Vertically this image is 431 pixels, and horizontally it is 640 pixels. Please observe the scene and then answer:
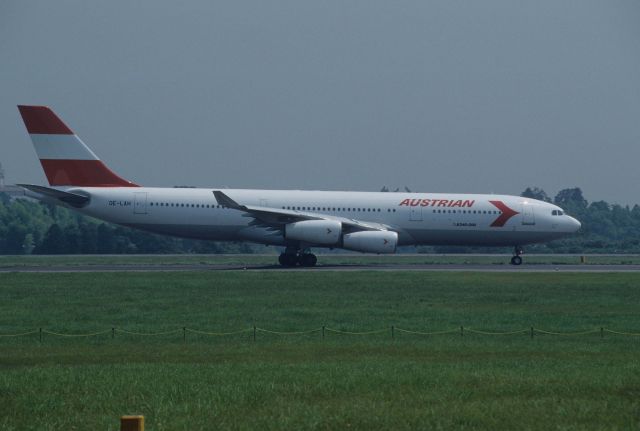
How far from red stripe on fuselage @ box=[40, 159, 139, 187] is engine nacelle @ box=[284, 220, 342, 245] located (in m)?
12.0

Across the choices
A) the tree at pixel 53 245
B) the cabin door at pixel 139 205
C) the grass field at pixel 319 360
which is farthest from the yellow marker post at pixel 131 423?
the tree at pixel 53 245

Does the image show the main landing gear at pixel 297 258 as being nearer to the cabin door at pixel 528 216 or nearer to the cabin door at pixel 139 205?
the cabin door at pixel 139 205

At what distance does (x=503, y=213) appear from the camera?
59.3 m

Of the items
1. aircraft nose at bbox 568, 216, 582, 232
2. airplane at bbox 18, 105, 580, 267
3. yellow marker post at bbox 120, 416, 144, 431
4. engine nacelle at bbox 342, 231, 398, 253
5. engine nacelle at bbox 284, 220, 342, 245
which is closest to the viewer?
yellow marker post at bbox 120, 416, 144, 431

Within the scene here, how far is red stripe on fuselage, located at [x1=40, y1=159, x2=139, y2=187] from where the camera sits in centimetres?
5825

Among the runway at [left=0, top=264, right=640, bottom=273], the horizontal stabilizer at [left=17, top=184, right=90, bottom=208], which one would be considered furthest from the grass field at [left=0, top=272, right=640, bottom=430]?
the horizontal stabilizer at [left=17, top=184, right=90, bottom=208]

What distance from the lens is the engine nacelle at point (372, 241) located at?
2168 inches

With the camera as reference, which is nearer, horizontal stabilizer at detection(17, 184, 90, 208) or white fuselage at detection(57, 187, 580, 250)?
horizontal stabilizer at detection(17, 184, 90, 208)

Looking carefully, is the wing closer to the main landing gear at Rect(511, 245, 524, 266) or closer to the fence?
the main landing gear at Rect(511, 245, 524, 266)

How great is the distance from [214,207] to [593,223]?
134424 millimetres

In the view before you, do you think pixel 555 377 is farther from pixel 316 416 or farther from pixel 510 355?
pixel 316 416

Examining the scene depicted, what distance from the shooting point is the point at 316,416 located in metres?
15.6

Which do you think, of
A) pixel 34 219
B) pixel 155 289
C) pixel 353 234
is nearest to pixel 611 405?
pixel 155 289

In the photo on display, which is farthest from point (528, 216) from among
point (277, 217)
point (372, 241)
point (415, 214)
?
point (277, 217)
